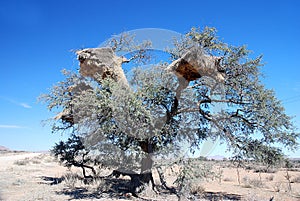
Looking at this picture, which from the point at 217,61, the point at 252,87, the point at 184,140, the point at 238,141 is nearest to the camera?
the point at 217,61

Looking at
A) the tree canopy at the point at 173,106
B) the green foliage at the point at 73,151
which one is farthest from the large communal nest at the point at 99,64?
the green foliage at the point at 73,151

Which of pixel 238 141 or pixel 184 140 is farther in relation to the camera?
pixel 184 140

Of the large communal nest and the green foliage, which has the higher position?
the large communal nest

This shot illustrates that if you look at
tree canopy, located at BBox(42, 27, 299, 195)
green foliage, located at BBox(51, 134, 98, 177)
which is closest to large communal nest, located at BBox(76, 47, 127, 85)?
tree canopy, located at BBox(42, 27, 299, 195)

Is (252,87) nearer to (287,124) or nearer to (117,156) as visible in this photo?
(287,124)

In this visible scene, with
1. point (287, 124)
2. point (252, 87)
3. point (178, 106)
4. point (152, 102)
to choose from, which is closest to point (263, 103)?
point (252, 87)

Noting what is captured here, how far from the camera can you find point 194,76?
34.5ft

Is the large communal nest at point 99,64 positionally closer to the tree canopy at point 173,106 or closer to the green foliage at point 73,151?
the tree canopy at point 173,106

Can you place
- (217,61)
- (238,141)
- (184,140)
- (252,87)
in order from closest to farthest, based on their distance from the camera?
(217,61) < (252,87) < (238,141) < (184,140)

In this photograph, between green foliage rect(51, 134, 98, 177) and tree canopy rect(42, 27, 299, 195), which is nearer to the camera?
tree canopy rect(42, 27, 299, 195)

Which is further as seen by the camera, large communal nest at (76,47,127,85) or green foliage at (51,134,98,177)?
green foliage at (51,134,98,177)

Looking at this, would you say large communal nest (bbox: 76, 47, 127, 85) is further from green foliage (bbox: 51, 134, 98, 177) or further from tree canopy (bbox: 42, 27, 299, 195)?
green foliage (bbox: 51, 134, 98, 177)

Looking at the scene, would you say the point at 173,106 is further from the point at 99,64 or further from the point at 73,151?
the point at 73,151

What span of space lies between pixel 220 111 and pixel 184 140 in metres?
2.40
